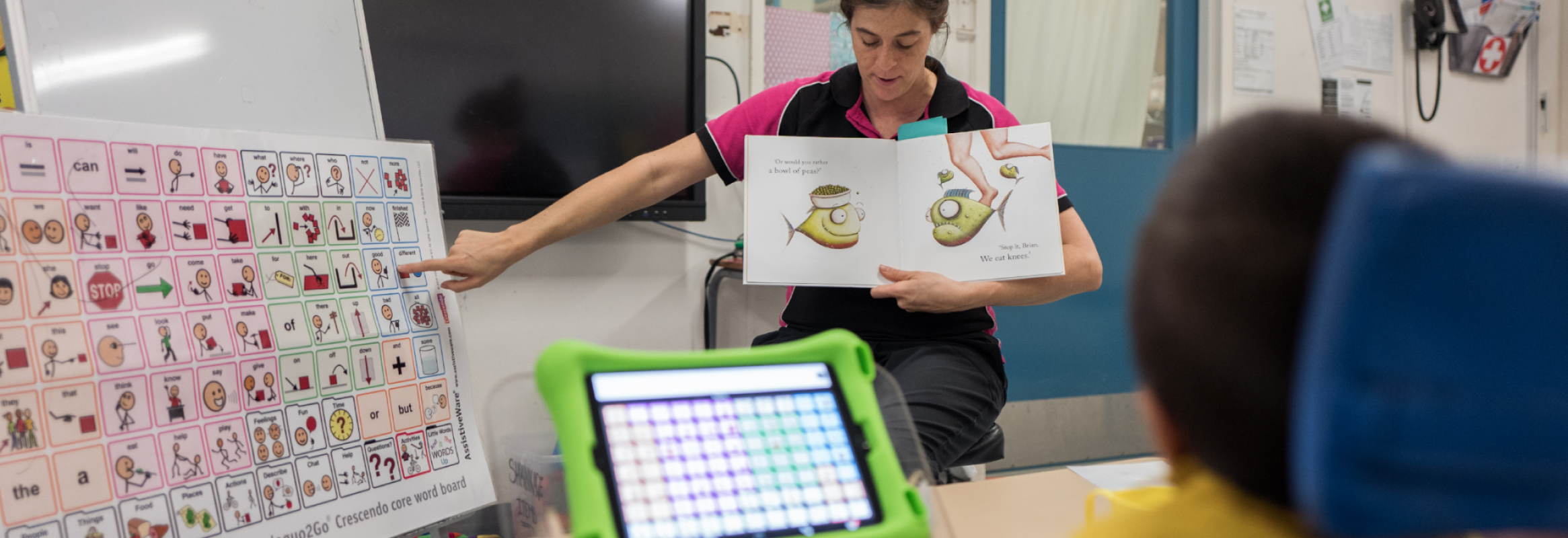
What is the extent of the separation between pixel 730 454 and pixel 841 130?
3.31ft

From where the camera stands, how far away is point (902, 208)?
4.40ft

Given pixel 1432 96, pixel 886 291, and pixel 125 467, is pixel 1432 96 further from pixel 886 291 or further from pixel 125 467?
pixel 125 467

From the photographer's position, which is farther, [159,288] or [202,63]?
[202,63]

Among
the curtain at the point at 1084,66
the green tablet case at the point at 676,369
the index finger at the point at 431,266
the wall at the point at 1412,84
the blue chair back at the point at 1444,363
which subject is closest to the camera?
the blue chair back at the point at 1444,363

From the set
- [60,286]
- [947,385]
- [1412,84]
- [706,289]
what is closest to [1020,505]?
[947,385]

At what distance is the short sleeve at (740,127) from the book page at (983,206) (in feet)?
0.92

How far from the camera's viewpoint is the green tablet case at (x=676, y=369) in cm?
50

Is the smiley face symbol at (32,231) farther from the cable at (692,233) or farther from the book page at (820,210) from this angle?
the cable at (692,233)

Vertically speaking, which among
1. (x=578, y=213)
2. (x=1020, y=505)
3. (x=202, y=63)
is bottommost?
(x=1020, y=505)

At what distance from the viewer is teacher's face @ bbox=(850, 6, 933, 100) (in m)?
1.35

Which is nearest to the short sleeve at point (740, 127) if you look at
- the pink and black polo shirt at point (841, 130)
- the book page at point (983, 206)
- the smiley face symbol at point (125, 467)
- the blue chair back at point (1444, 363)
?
the pink and black polo shirt at point (841, 130)

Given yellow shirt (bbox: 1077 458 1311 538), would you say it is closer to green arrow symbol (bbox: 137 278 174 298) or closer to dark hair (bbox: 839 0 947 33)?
green arrow symbol (bbox: 137 278 174 298)

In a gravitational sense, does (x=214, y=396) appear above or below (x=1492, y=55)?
below

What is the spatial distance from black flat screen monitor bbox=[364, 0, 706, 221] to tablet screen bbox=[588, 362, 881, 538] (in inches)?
50.2
